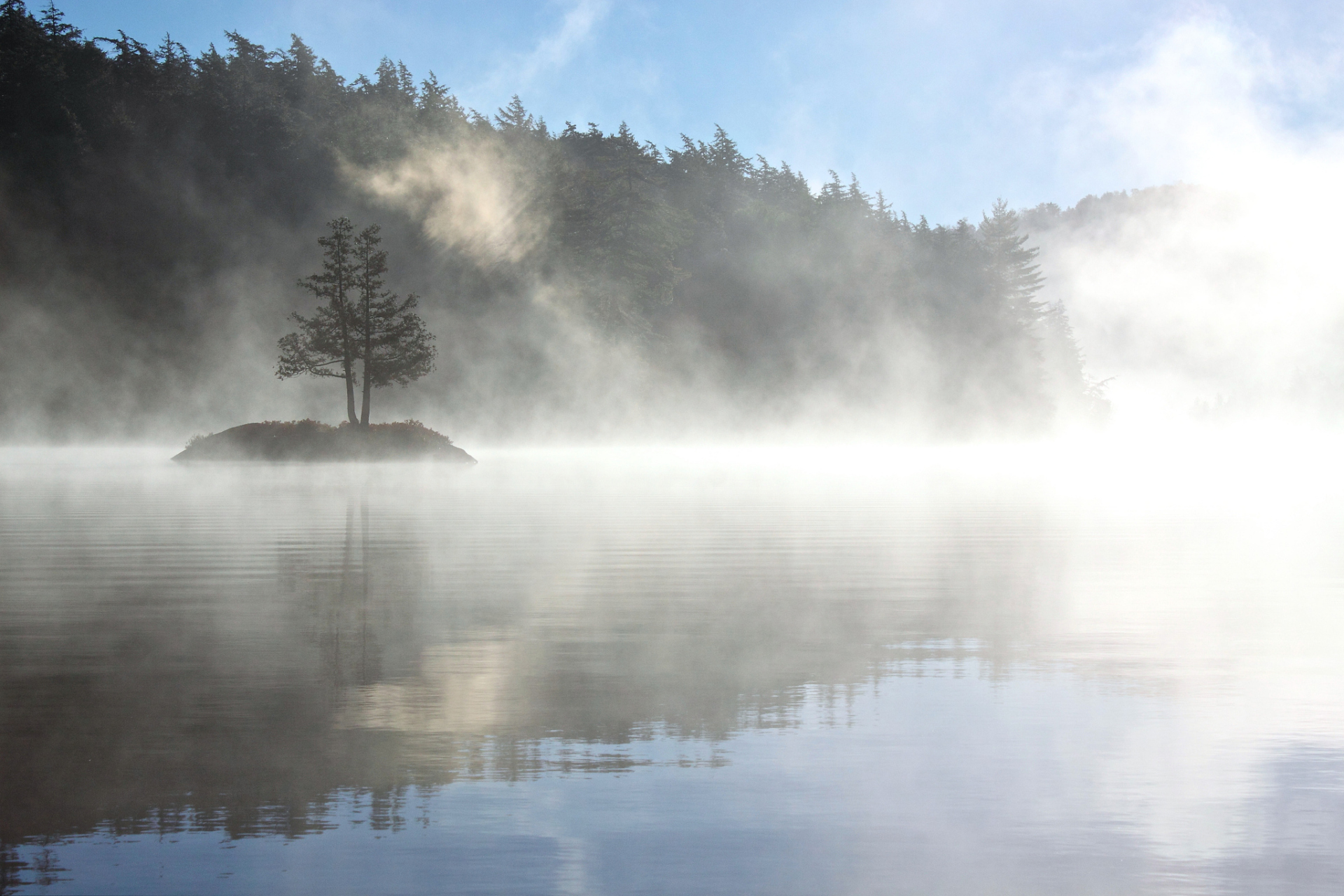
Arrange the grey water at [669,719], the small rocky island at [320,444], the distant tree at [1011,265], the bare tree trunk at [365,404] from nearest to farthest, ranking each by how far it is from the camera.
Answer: the grey water at [669,719] → the small rocky island at [320,444] → the bare tree trunk at [365,404] → the distant tree at [1011,265]

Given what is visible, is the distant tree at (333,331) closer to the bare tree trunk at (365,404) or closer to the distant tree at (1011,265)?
the bare tree trunk at (365,404)

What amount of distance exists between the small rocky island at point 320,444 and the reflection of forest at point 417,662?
42.5m

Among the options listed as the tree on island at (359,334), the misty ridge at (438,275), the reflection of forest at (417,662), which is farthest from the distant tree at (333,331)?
the reflection of forest at (417,662)

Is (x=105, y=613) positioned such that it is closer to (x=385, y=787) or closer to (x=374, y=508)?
Answer: (x=385, y=787)

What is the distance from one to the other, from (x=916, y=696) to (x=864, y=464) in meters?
49.8

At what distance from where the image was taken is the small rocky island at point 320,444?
57031 mm

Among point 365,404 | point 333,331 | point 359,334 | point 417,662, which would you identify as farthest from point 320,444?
point 417,662

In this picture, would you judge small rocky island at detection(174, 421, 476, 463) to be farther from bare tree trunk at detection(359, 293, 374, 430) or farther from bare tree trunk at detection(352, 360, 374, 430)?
bare tree trunk at detection(359, 293, 374, 430)

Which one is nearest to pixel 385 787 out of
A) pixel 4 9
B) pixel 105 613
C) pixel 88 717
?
pixel 88 717

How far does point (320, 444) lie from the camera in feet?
191

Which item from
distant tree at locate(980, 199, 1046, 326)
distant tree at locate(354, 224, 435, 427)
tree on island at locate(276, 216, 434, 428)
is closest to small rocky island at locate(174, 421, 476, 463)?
tree on island at locate(276, 216, 434, 428)

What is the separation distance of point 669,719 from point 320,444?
53817mm

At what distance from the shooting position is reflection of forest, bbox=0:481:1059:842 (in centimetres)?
551

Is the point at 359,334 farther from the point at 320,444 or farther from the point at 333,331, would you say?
the point at 320,444
